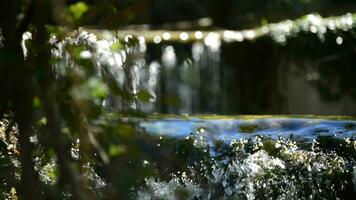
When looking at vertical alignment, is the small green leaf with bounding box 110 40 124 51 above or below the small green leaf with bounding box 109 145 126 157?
above

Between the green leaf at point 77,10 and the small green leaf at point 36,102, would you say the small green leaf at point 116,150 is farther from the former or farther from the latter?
the green leaf at point 77,10

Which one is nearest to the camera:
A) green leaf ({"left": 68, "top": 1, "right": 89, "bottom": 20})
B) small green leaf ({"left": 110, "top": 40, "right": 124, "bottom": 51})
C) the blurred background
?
green leaf ({"left": 68, "top": 1, "right": 89, "bottom": 20})

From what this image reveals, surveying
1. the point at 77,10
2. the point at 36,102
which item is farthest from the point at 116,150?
the point at 77,10

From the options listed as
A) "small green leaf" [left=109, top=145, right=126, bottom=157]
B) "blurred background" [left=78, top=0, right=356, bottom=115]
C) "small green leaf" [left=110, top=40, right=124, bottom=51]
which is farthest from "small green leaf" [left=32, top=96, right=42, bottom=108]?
A: "blurred background" [left=78, top=0, right=356, bottom=115]

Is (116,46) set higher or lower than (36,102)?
higher

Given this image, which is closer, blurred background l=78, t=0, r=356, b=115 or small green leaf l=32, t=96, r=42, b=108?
small green leaf l=32, t=96, r=42, b=108

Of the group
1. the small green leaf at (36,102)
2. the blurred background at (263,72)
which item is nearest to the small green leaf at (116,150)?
the small green leaf at (36,102)

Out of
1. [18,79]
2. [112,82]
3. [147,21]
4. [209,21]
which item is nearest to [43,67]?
[18,79]

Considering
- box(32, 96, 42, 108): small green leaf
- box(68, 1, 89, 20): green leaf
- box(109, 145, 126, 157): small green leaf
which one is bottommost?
box(109, 145, 126, 157): small green leaf

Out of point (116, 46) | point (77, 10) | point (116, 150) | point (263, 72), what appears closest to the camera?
point (116, 150)

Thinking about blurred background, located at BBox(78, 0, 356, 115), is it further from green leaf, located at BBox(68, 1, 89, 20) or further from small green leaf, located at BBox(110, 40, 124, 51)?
green leaf, located at BBox(68, 1, 89, 20)

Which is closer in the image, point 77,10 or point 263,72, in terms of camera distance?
point 77,10

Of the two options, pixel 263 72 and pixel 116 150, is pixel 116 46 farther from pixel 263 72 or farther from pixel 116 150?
pixel 263 72

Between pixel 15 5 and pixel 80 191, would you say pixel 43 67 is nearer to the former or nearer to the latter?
pixel 15 5
